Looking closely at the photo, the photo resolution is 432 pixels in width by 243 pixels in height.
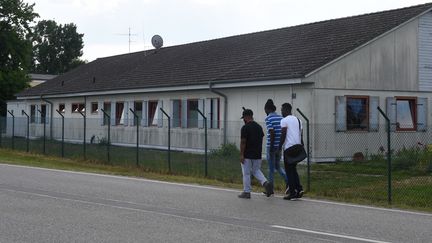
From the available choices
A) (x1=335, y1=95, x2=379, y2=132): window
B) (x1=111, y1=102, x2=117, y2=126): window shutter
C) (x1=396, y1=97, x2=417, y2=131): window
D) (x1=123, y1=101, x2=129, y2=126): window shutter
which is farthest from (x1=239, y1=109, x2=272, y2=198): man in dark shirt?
(x1=111, y1=102, x2=117, y2=126): window shutter

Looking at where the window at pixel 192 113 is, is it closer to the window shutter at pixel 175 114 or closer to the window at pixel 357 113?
the window shutter at pixel 175 114

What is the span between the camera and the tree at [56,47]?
338 ft

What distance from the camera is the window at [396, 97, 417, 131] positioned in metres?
24.0

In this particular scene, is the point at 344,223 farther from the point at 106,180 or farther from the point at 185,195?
the point at 106,180

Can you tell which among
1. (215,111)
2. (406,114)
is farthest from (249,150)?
(215,111)

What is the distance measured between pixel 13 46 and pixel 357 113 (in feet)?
117

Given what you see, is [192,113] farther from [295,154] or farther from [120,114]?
[295,154]

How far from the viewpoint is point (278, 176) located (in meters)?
17.8

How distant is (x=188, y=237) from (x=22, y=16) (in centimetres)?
4701

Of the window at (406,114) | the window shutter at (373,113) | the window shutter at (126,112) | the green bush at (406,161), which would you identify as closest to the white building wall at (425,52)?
the window at (406,114)

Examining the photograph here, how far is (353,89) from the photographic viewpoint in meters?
22.9

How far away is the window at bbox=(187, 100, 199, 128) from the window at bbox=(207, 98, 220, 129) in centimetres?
86

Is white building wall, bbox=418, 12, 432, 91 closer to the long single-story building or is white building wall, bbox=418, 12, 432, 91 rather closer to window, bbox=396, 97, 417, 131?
the long single-story building

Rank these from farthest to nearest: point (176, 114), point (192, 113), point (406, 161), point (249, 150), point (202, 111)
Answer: point (176, 114), point (192, 113), point (202, 111), point (406, 161), point (249, 150)
